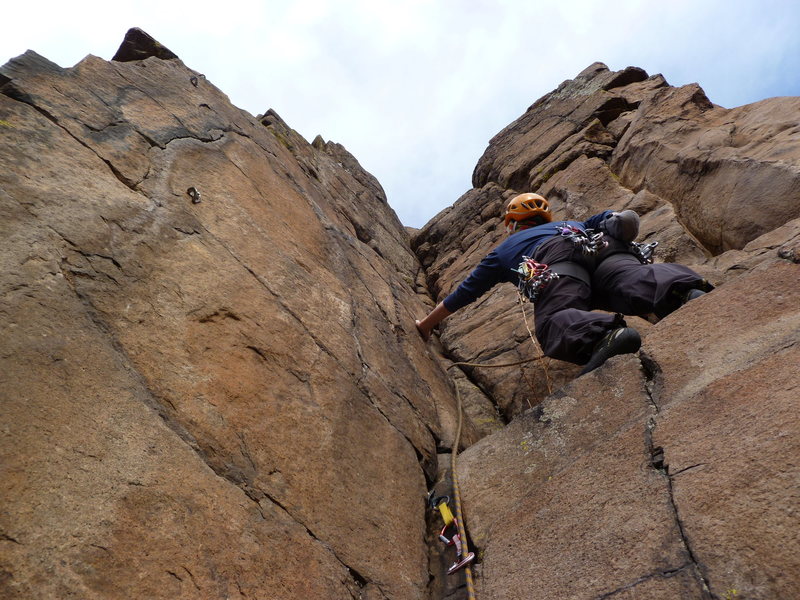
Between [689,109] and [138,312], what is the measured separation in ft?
24.0

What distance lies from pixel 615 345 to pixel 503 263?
1905 millimetres

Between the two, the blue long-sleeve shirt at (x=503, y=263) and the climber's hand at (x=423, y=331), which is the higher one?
the blue long-sleeve shirt at (x=503, y=263)

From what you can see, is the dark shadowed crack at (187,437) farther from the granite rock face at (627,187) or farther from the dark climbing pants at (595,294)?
the granite rock face at (627,187)

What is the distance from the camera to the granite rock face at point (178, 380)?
234 centimetres

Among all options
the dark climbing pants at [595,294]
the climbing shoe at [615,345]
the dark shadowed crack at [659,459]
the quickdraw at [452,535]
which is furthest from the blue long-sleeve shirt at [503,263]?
the quickdraw at [452,535]

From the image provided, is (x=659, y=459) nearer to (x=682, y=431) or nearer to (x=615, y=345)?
(x=682, y=431)

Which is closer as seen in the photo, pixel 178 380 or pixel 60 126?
pixel 178 380

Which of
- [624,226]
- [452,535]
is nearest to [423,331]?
[624,226]

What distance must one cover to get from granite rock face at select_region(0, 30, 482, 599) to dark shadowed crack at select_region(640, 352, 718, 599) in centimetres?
142

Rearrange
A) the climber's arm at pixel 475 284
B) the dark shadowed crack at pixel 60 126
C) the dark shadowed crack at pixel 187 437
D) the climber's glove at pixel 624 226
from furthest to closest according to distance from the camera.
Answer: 1. the climber's arm at pixel 475 284
2. the climber's glove at pixel 624 226
3. the dark shadowed crack at pixel 60 126
4. the dark shadowed crack at pixel 187 437

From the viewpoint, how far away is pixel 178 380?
2951mm

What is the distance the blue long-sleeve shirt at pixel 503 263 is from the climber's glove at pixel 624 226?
381 millimetres

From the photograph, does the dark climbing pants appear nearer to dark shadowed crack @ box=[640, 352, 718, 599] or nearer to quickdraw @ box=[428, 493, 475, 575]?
dark shadowed crack @ box=[640, 352, 718, 599]

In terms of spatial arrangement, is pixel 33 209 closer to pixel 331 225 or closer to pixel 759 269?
pixel 331 225
